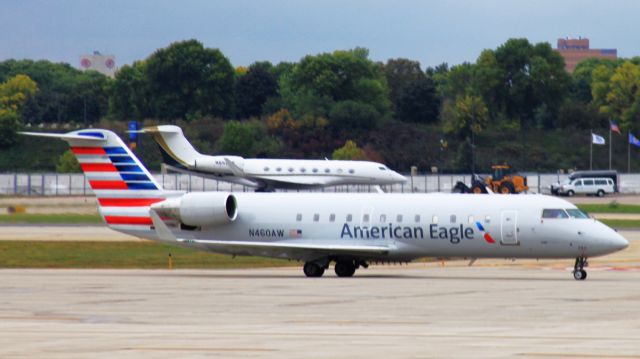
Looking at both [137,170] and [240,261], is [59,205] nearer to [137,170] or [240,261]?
[240,261]

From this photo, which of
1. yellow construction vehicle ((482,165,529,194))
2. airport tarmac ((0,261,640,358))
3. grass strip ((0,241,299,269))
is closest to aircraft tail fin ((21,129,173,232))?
airport tarmac ((0,261,640,358))

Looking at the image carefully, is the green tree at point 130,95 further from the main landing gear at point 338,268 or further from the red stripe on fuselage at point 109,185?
the main landing gear at point 338,268

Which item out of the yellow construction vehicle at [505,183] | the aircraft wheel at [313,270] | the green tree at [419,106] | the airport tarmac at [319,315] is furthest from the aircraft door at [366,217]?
the green tree at [419,106]

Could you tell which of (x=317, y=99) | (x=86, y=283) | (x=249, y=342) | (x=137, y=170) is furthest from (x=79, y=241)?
(x=317, y=99)

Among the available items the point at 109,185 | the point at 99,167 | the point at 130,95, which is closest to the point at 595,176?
the point at 130,95

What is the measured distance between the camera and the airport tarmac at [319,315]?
22281 mm

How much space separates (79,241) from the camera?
57.8m

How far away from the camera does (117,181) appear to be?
1688 inches

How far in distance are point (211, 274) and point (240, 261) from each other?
23.6ft

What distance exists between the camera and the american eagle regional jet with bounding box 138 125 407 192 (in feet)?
287

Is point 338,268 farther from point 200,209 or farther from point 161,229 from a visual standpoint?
point 161,229

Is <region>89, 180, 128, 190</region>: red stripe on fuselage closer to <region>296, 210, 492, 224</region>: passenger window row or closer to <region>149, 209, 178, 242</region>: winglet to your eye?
<region>149, 209, 178, 242</region>: winglet

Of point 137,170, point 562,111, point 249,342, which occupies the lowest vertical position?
point 249,342

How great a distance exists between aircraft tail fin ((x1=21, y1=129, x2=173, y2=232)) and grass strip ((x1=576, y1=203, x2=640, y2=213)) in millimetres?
46357
